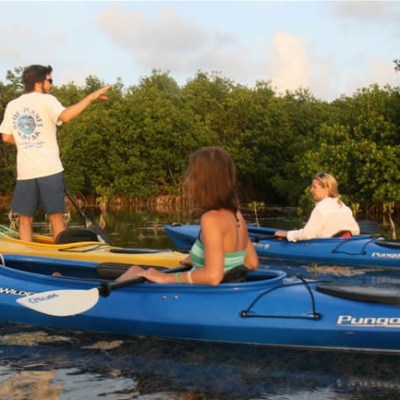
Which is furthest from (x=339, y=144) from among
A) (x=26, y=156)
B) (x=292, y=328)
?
(x=292, y=328)

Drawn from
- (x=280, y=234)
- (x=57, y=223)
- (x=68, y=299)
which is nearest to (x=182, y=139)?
(x=280, y=234)

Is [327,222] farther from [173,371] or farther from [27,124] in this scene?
[173,371]

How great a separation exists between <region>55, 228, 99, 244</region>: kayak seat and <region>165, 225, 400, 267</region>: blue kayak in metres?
3.17

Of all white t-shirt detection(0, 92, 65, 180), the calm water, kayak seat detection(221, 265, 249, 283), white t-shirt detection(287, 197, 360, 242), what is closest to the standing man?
white t-shirt detection(0, 92, 65, 180)

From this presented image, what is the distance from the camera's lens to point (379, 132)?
2534 cm

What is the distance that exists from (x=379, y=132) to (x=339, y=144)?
1433 mm

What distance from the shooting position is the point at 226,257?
5.22 metres

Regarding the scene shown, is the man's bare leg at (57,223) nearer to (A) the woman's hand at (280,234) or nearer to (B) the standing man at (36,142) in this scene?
(B) the standing man at (36,142)

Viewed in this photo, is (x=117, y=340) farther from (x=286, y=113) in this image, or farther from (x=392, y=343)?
(x=286, y=113)

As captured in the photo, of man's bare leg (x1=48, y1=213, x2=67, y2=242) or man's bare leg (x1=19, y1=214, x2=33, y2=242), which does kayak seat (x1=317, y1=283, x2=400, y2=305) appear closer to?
man's bare leg (x1=48, y1=213, x2=67, y2=242)

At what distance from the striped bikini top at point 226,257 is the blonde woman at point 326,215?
442cm

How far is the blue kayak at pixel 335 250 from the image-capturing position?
949 centimetres

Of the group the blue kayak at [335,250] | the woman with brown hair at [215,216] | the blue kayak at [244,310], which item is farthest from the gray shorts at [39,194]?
the blue kayak at [335,250]

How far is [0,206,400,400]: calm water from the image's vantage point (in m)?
4.34
